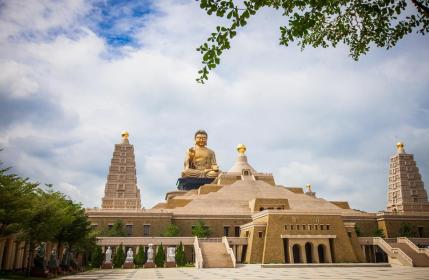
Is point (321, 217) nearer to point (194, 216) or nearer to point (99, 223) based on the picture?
point (194, 216)

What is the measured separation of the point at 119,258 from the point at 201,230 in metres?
11.7

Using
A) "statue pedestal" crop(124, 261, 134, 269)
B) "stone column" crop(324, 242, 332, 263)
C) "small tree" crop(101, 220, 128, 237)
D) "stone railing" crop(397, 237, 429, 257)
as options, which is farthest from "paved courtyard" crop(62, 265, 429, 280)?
"small tree" crop(101, 220, 128, 237)

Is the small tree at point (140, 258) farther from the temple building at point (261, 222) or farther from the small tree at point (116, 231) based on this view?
the small tree at point (116, 231)

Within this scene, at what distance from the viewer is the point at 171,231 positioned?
4791cm

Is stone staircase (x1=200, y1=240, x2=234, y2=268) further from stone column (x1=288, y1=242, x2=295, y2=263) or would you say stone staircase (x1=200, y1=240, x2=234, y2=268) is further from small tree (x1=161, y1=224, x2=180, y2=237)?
stone column (x1=288, y1=242, x2=295, y2=263)

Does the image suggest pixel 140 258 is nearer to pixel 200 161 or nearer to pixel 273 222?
pixel 273 222

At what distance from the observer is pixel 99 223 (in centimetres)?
4953

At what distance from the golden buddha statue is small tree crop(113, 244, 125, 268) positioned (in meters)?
37.7

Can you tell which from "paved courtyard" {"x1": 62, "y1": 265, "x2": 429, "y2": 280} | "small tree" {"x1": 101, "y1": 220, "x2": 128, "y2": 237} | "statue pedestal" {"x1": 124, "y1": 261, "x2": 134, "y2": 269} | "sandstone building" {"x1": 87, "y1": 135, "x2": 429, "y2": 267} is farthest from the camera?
"small tree" {"x1": 101, "y1": 220, "x2": 128, "y2": 237}

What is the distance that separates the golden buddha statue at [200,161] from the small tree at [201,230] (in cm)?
2764

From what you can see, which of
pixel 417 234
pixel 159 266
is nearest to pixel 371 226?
pixel 417 234

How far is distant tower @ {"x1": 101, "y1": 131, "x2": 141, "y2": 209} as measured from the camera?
5682cm

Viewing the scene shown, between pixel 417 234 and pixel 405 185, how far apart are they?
1402cm

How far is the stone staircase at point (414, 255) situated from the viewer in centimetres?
3831
